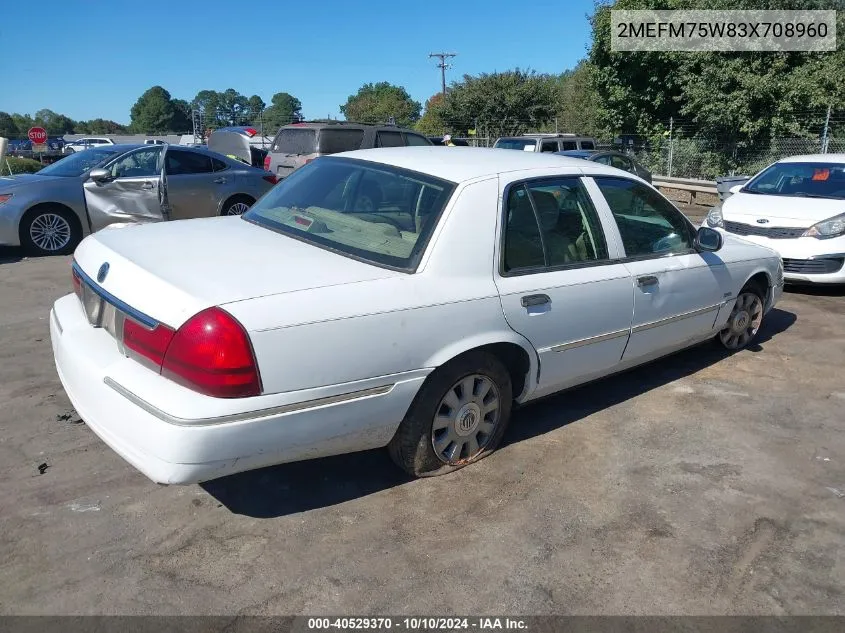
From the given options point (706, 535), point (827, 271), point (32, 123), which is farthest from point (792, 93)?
point (32, 123)

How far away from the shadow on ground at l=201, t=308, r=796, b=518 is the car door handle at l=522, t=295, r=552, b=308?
0.92 m

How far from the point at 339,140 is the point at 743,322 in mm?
8573

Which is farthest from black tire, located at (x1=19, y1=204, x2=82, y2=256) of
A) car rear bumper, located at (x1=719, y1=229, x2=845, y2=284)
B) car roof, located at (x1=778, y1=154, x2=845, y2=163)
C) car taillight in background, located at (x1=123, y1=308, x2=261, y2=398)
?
car roof, located at (x1=778, y1=154, x2=845, y2=163)

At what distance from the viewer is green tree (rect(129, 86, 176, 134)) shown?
130 metres

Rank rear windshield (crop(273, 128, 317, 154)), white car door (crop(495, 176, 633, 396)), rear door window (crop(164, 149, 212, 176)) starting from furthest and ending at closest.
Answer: rear windshield (crop(273, 128, 317, 154)) < rear door window (crop(164, 149, 212, 176)) < white car door (crop(495, 176, 633, 396))

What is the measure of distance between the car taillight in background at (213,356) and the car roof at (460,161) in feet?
4.80

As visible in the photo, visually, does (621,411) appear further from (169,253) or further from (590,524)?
(169,253)

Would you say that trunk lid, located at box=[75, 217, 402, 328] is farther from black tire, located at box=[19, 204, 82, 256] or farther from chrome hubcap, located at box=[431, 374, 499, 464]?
black tire, located at box=[19, 204, 82, 256]

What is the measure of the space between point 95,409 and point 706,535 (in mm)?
2789

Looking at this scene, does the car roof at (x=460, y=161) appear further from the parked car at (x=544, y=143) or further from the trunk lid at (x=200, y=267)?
→ the parked car at (x=544, y=143)

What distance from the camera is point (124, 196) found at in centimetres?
898

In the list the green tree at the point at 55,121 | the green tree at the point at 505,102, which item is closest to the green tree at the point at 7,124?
the green tree at the point at 55,121

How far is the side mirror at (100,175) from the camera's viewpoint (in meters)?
8.66

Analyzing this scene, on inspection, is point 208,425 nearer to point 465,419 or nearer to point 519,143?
point 465,419
